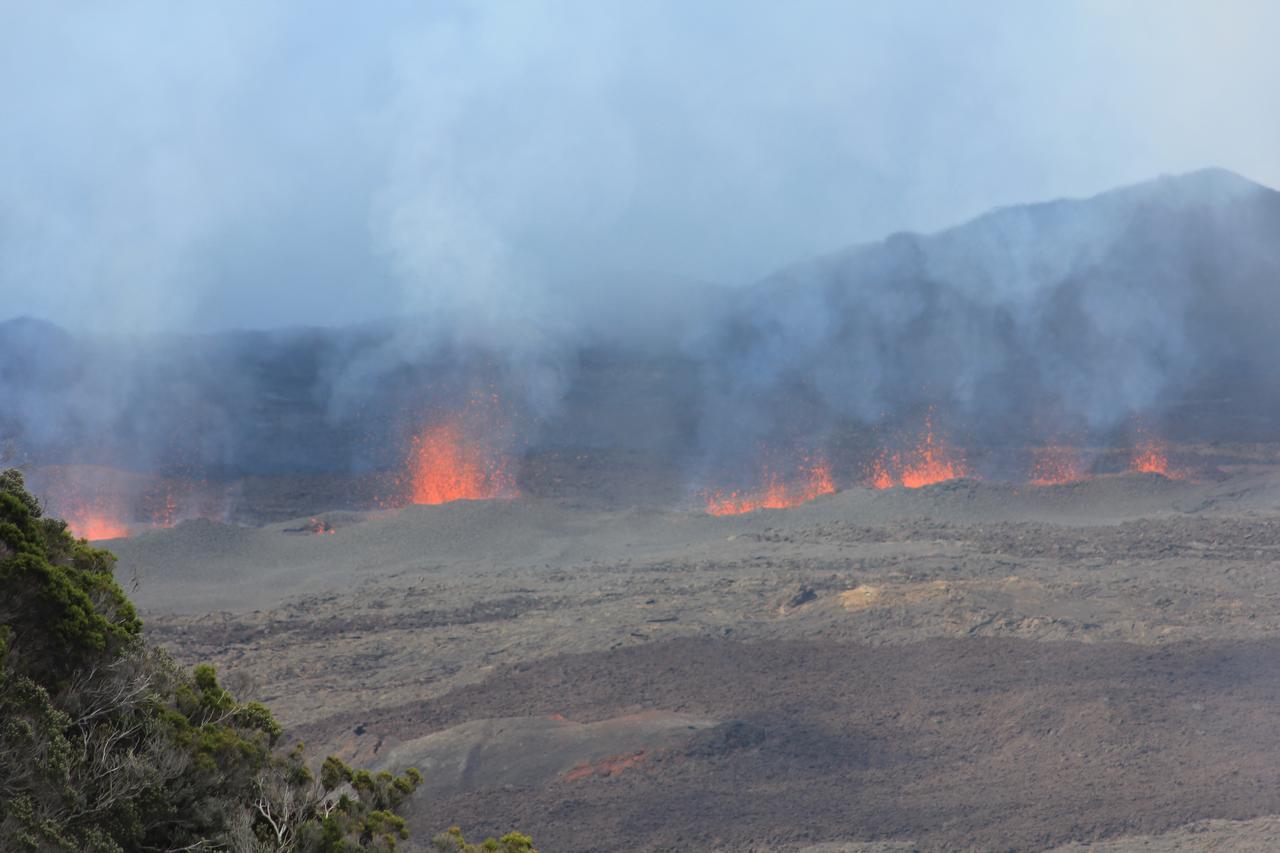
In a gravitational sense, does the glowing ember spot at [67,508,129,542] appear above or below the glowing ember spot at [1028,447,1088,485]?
above

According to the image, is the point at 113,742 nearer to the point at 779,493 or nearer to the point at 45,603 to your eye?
the point at 45,603

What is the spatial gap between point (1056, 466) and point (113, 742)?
45879 mm

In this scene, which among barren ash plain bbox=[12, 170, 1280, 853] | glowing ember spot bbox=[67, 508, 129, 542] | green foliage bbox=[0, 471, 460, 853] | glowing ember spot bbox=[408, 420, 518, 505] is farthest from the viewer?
glowing ember spot bbox=[408, 420, 518, 505]

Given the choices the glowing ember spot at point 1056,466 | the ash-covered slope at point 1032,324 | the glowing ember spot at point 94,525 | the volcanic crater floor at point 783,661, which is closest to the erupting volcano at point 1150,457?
the glowing ember spot at point 1056,466

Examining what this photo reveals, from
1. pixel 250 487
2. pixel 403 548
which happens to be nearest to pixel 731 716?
pixel 403 548

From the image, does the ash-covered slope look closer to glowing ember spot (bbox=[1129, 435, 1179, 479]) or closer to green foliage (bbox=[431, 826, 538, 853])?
glowing ember spot (bbox=[1129, 435, 1179, 479])

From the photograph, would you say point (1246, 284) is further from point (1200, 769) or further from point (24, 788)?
point (24, 788)

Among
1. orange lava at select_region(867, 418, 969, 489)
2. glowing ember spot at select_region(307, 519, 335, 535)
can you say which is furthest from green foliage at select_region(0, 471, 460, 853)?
orange lava at select_region(867, 418, 969, 489)

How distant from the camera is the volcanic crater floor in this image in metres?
15.8

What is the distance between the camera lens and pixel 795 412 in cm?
5694

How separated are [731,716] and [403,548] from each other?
17525 millimetres

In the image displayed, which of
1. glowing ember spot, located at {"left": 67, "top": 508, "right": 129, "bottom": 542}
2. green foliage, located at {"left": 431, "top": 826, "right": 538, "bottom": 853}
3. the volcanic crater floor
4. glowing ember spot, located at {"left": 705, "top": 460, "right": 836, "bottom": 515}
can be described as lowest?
the volcanic crater floor

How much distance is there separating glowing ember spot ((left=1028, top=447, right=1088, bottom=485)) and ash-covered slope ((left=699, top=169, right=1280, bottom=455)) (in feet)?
11.7

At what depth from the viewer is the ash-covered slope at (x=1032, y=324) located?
2253 inches
